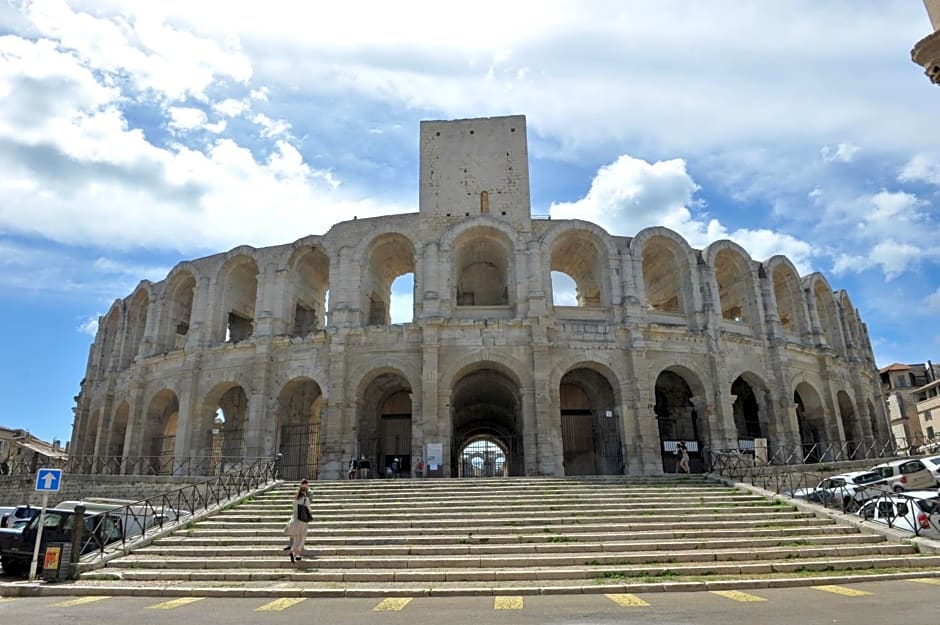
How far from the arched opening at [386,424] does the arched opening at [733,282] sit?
14721mm

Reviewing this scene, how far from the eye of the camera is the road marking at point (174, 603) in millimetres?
8500

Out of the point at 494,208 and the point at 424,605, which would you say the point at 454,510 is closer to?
the point at 424,605

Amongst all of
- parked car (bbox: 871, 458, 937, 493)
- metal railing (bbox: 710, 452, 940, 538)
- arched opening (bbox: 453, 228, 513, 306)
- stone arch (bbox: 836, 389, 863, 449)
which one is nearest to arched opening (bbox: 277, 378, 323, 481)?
arched opening (bbox: 453, 228, 513, 306)

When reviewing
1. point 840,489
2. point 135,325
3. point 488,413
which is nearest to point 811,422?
point 840,489

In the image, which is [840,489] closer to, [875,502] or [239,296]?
[875,502]

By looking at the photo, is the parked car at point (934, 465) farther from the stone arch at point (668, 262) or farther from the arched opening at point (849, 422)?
the arched opening at point (849, 422)

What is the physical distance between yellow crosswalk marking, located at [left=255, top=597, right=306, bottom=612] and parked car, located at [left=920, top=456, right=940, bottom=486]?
699 inches

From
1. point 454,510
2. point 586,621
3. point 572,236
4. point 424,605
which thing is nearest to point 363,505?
point 454,510

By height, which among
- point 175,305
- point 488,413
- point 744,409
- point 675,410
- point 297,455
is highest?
point 175,305

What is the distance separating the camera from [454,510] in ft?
46.8

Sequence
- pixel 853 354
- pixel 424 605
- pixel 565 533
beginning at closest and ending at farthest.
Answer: pixel 424 605 → pixel 565 533 → pixel 853 354

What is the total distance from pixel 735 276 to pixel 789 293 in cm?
328

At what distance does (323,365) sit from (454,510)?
11.0 m

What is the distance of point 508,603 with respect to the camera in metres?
8.34
